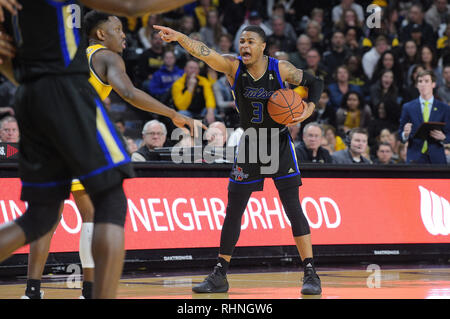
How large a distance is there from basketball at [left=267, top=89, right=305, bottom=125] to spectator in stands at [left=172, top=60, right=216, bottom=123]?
590cm

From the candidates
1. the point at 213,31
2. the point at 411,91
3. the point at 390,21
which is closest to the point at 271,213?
the point at 411,91

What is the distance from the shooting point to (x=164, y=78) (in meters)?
12.9

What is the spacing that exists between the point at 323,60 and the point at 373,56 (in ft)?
3.19

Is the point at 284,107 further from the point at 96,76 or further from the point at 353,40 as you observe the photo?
the point at 353,40

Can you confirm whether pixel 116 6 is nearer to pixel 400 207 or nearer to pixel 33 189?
pixel 33 189

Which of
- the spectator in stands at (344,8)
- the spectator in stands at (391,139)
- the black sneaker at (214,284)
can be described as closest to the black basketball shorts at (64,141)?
the black sneaker at (214,284)

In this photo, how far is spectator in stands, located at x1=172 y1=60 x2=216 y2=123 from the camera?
1255cm

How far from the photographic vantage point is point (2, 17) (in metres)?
3.78

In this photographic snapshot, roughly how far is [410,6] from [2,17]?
14.2 m

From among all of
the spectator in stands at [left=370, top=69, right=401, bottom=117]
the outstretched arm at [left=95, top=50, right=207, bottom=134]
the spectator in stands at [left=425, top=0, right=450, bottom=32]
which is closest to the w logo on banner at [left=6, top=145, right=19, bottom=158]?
the outstretched arm at [left=95, top=50, right=207, bottom=134]

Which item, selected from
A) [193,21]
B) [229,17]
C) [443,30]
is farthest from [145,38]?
[443,30]

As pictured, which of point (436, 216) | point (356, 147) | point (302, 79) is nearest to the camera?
point (302, 79)

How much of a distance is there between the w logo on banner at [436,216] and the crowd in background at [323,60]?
4.64ft

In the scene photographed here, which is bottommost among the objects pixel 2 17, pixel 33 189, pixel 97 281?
pixel 97 281
